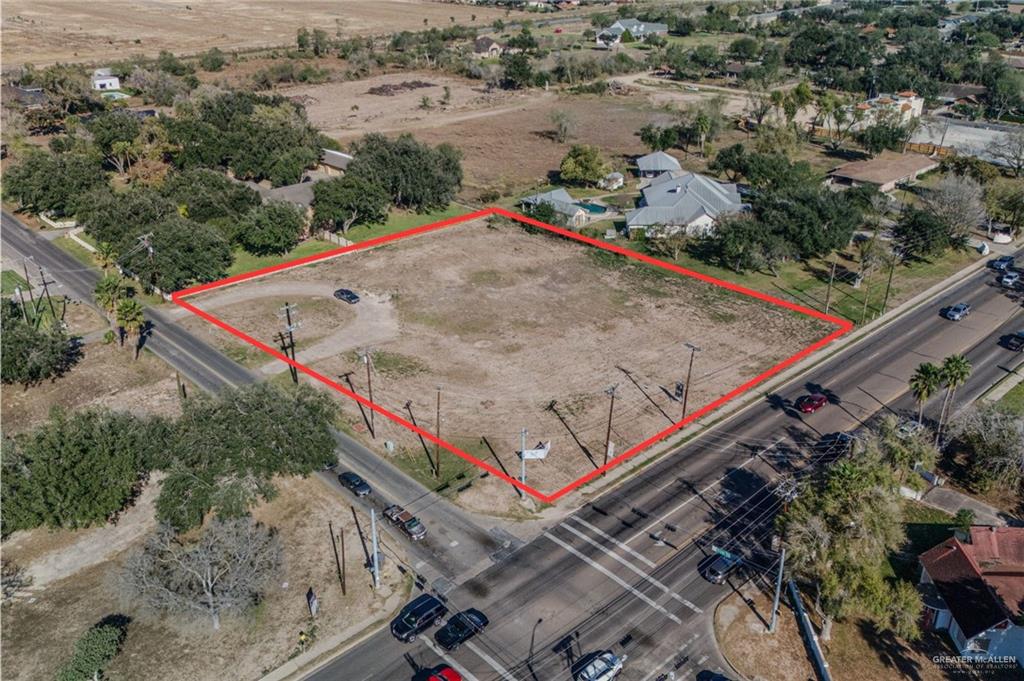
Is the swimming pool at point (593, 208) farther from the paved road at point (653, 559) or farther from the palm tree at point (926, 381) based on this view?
the palm tree at point (926, 381)

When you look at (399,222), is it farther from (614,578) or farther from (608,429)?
(614,578)

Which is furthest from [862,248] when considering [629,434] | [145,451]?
[145,451]

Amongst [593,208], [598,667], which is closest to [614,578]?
[598,667]

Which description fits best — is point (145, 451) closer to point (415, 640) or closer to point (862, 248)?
point (415, 640)

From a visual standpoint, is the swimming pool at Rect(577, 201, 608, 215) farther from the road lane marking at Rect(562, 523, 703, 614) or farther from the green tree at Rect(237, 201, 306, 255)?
the road lane marking at Rect(562, 523, 703, 614)

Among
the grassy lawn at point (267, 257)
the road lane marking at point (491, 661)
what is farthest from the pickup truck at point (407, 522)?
the grassy lawn at point (267, 257)

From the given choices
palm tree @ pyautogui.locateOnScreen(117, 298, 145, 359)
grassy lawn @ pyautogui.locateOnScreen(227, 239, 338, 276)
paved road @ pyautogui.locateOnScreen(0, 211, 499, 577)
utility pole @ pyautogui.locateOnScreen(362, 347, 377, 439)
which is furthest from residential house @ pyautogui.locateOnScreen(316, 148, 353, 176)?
utility pole @ pyautogui.locateOnScreen(362, 347, 377, 439)

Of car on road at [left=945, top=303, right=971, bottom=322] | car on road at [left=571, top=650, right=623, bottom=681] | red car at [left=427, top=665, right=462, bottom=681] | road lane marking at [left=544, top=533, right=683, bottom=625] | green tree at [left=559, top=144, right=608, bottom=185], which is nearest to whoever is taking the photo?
red car at [left=427, top=665, right=462, bottom=681]
